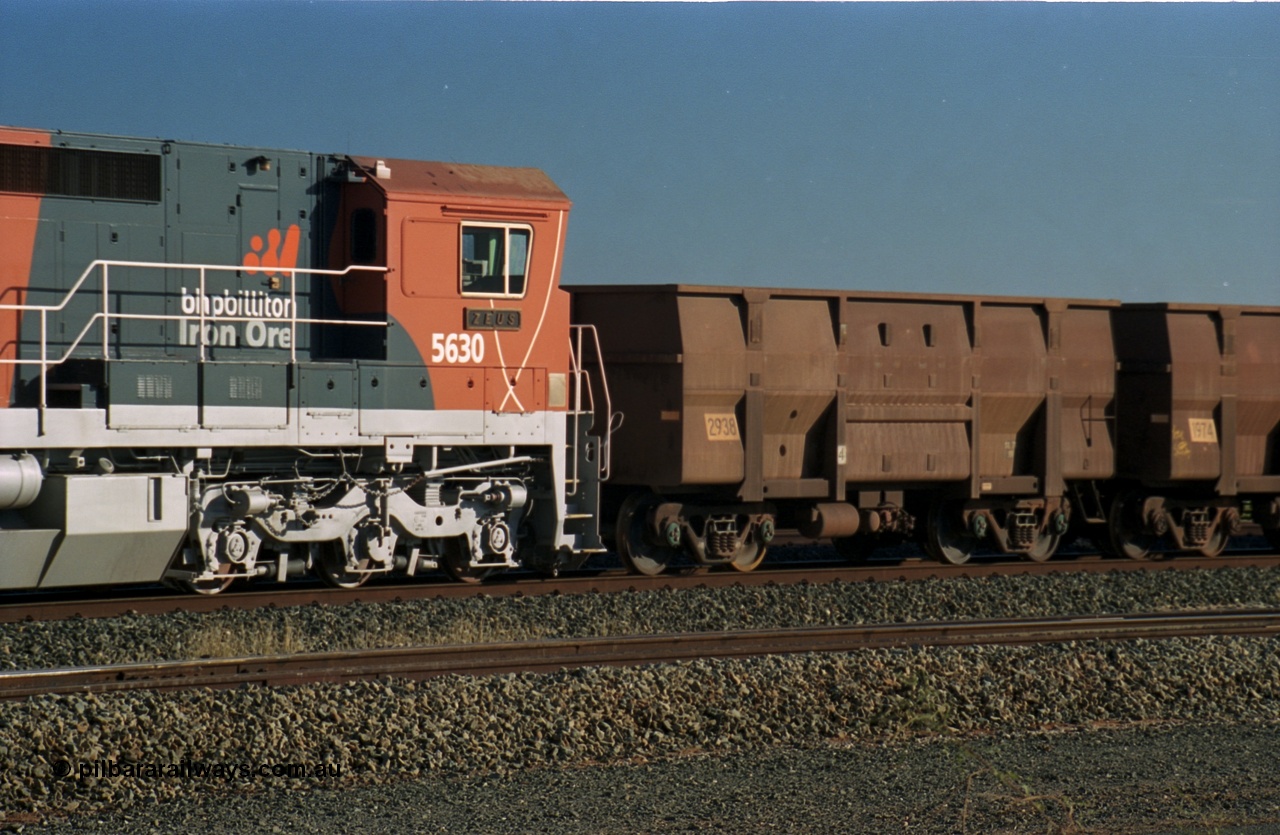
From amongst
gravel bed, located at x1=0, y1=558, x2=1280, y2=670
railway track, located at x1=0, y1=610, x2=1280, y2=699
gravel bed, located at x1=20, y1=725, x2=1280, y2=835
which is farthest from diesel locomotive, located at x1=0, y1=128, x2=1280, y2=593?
gravel bed, located at x1=20, y1=725, x2=1280, y2=835

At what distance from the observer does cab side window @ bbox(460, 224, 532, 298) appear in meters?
12.6

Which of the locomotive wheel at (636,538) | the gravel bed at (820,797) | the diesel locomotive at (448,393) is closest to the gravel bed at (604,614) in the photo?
the diesel locomotive at (448,393)

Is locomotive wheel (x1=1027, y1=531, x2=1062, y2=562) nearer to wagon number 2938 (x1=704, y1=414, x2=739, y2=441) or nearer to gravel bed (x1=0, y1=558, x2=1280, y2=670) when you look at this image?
gravel bed (x1=0, y1=558, x2=1280, y2=670)

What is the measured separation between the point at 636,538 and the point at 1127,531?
6.88 meters

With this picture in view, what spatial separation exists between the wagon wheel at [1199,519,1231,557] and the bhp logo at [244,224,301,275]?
1191 cm

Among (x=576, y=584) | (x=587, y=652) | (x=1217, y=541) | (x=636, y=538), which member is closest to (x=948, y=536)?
(x=1217, y=541)

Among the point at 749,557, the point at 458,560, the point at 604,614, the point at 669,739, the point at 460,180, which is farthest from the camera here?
the point at 749,557

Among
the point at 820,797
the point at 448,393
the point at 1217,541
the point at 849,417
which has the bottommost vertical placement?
the point at 820,797

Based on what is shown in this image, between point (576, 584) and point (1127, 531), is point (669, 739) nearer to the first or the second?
point (576, 584)

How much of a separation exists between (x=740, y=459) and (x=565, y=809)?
7921 millimetres

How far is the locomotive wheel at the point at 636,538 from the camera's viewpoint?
14.6m

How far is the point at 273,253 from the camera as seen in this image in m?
12.4

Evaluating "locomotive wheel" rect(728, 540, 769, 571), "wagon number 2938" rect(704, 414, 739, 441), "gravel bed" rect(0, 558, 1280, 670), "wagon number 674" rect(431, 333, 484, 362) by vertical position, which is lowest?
"gravel bed" rect(0, 558, 1280, 670)

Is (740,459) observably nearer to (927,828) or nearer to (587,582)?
(587,582)
